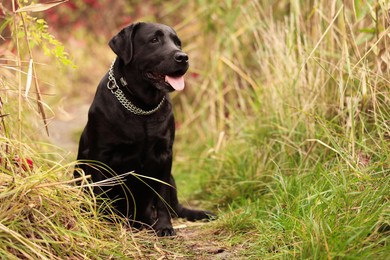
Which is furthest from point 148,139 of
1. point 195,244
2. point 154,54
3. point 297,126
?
point 297,126

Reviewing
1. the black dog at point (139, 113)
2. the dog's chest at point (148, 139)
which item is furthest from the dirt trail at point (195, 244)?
the dog's chest at point (148, 139)

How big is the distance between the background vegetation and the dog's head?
13.3 inches

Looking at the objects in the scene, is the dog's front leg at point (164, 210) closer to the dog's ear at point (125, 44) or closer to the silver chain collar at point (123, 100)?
the silver chain collar at point (123, 100)

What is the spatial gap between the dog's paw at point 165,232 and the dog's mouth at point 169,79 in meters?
0.75

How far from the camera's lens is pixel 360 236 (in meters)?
2.46

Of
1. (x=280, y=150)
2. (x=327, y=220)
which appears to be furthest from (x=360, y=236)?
(x=280, y=150)

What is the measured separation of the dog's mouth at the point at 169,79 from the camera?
3.39 metres

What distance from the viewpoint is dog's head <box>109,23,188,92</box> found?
3.38 meters

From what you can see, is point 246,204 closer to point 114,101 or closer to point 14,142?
point 114,101

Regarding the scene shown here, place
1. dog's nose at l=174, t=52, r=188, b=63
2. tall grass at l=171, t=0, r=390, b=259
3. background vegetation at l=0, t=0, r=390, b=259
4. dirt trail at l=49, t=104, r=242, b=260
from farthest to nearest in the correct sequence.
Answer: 1. dog's nose at l=174, t=52, r=188, b=63
2. dirt trail at l=49, t=104, r=242, b=260
3. tall grass at l=171, t=0, r=390, b=259
4. background vegetation at l=0, t=0, r=390, b=259

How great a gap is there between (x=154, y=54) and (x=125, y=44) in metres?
0.17

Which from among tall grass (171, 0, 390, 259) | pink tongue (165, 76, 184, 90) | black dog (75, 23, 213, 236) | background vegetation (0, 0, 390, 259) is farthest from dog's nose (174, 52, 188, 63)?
tall grass (171, 0, 390, 259)

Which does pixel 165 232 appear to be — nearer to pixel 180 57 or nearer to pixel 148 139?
pixel 148 139

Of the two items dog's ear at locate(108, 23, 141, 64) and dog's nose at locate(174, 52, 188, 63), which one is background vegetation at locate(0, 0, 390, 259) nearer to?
dog's ear at locate(108, 23, 141, 64)
